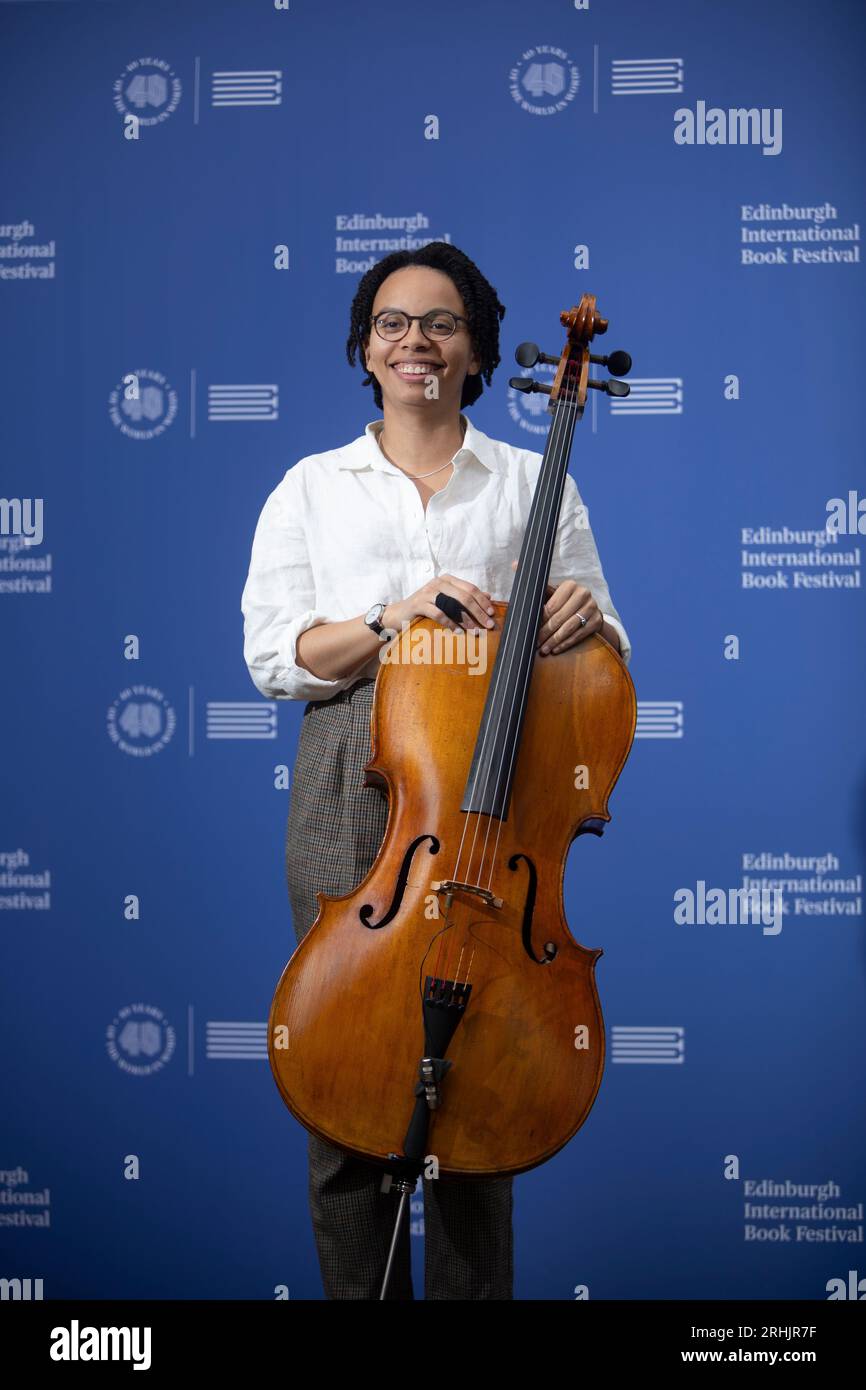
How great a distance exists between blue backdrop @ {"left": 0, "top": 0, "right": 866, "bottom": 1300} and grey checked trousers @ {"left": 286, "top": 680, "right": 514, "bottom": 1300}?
0.80 metres

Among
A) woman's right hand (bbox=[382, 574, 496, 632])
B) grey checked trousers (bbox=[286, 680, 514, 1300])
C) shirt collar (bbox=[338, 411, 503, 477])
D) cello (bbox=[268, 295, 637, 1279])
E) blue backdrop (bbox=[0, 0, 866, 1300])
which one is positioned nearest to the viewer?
cello (bbox=[268, 295, 637, 1279])

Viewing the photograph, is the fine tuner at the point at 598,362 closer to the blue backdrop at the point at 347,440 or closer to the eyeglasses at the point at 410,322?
the eyeglasses at the point at 410,322

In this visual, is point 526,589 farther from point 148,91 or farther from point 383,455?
point 148,91

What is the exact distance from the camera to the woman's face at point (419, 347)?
6.40 feet

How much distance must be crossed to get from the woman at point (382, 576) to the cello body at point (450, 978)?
0.64 ft

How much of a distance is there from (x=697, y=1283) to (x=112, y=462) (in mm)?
2057

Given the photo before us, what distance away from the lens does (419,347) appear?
1.94 meters

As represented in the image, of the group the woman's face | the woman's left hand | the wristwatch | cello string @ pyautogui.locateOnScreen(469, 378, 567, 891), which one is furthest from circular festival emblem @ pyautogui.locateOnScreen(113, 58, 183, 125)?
the woman's left hand

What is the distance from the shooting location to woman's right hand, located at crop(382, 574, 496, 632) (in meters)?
1.75

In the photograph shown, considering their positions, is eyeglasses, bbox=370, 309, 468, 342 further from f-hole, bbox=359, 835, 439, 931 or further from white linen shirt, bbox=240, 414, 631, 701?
f-hole, bbox=359, 835, 439, 931

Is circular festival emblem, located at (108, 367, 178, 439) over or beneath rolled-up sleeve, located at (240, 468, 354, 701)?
over

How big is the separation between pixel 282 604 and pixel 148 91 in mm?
1387

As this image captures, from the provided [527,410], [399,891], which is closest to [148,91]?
[527,410]

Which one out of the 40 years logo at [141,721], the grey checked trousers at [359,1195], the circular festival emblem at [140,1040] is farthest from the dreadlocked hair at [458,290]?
the circular festival emblem at [140,1040]
